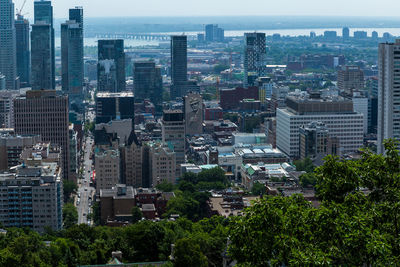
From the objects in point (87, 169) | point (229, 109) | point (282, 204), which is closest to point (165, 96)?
point (229, 109)

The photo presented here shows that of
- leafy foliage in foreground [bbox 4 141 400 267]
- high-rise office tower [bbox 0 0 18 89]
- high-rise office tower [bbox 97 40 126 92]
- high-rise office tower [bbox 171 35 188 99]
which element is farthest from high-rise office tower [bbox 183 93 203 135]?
leafy foliage in foreground [bbox 4 141 400 267]

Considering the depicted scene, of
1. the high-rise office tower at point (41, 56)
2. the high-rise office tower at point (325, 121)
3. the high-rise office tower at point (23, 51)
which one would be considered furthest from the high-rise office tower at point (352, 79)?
the high-rise office tower at point (23, 51)

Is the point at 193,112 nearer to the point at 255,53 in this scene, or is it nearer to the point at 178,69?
the point at 178,69

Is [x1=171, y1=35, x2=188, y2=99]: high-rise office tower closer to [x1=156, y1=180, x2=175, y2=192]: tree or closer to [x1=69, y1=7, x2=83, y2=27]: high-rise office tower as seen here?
[x1=69, y1=7, x2=83, y2=27]: high-rise office tower

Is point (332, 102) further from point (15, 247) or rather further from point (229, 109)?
point (15, 247)

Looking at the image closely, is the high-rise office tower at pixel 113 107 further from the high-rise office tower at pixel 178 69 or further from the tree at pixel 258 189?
the high-rise office tower at pixel 178 69

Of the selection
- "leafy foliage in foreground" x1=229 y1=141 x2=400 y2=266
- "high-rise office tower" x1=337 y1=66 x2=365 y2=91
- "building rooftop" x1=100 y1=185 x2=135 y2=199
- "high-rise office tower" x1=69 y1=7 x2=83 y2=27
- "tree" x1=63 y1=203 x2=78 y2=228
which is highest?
"high-rise office tower" x1=69 y1=7 x2=83 y2=27
